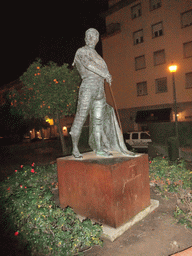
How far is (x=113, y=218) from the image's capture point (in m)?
2.93

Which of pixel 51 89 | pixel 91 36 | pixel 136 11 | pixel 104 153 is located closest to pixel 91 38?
pixel 91 36

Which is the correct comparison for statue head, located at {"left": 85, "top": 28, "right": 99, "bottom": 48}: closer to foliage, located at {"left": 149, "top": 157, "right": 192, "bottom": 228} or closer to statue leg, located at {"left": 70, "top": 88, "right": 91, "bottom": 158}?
statue leg, located at {"left": 70, "top": 88, "right": 91, "bottom": 158}

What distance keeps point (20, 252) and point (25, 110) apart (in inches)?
460

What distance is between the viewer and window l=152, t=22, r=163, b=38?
1927cm

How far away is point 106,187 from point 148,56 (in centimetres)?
1966

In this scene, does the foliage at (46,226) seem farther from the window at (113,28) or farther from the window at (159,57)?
the window at (113,28)

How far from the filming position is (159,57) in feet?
64.5

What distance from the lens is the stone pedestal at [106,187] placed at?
9.71ft

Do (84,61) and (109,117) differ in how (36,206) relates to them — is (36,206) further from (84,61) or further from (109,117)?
(84,61)

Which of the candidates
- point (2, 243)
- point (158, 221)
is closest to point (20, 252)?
point (2, 243)

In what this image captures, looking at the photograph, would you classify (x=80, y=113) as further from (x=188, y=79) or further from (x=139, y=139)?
(x=188, y=79)

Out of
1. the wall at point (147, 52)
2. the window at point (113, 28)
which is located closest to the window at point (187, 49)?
the wall at point (147, 52)

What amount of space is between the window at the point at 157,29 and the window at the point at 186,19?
6.32ft

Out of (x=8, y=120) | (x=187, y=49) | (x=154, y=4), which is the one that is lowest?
(x=8, y=120)
